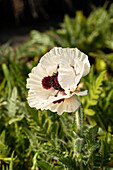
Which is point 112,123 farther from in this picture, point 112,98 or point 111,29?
point 111,29

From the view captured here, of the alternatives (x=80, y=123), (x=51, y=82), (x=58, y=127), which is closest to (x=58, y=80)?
(x=51, y=82)

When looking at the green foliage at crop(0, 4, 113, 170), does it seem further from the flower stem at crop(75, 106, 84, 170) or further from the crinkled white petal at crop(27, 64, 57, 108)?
the crinkled white petal at crop(27, 64, 57, 108)

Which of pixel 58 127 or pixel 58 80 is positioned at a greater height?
pixel 58 80

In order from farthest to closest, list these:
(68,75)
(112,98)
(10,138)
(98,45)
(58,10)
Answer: (58,10), (98,45), (112,98), (10,138), (68,75)

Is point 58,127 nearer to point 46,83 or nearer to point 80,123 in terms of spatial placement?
point 80,123

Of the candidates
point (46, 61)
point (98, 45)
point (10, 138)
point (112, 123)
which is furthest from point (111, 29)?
point (46, 61)

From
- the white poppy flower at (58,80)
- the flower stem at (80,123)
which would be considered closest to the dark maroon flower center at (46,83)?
the white poppy flower at (58,80)

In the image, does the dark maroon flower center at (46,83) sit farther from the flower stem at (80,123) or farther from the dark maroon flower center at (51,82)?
the flower stem at (80,123)
